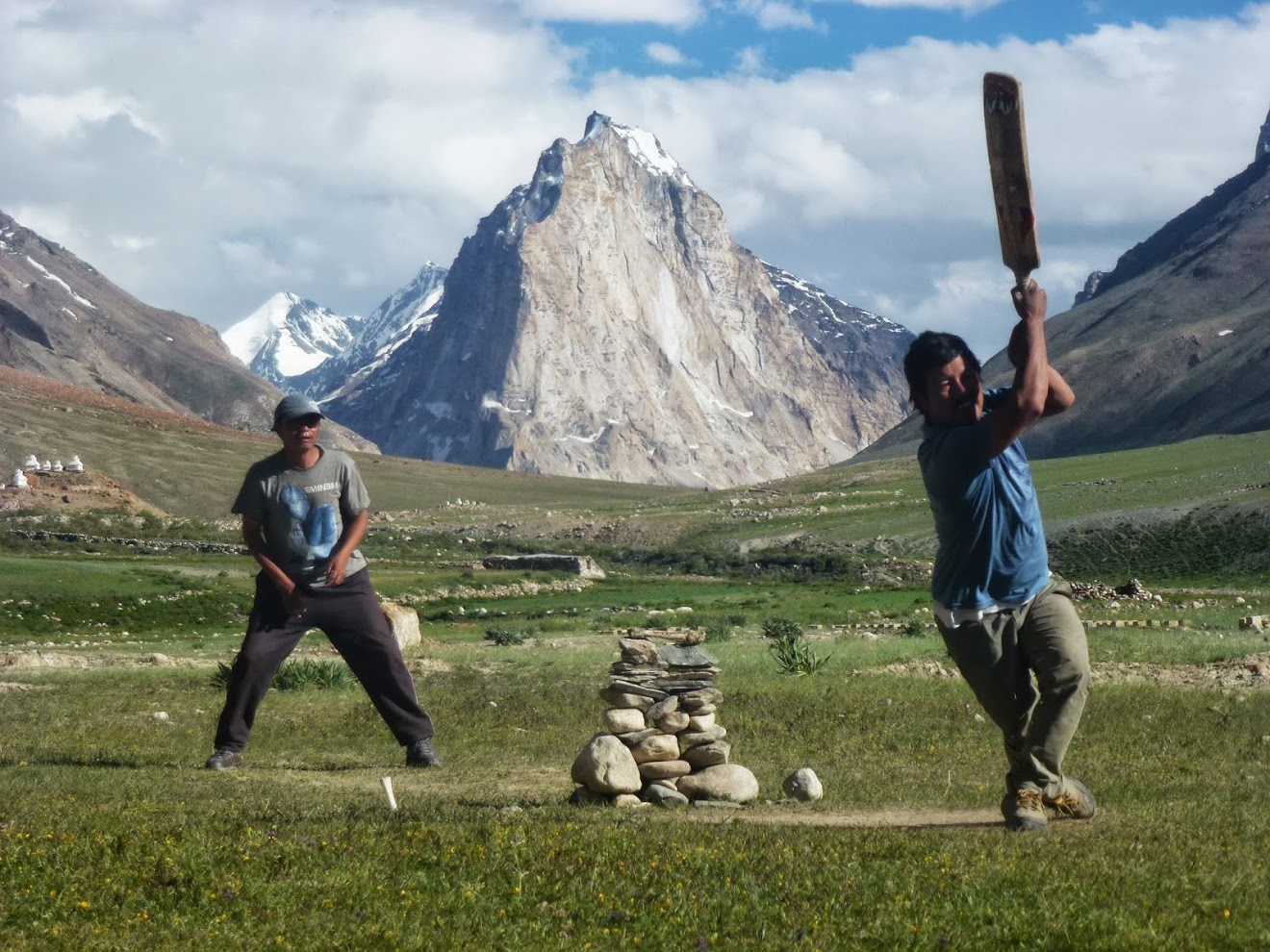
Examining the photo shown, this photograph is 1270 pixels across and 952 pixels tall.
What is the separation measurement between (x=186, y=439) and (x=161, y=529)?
48200 mm

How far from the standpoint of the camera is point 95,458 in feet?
333

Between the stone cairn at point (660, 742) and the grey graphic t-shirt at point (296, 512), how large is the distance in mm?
2435

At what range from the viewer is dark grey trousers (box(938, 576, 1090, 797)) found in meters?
8.46

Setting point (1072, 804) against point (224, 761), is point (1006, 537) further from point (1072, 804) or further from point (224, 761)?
point (224, 761)

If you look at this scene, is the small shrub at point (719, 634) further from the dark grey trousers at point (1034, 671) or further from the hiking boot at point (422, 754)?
the dark grey trousers at point (1034, 671)

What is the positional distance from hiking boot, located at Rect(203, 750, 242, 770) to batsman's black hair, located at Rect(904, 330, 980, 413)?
20.5 feet

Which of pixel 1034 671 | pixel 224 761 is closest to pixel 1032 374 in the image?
pixel 1034 671

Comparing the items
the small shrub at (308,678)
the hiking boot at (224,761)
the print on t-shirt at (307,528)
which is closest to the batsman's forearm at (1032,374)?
the print on t-shirt at (307,528)

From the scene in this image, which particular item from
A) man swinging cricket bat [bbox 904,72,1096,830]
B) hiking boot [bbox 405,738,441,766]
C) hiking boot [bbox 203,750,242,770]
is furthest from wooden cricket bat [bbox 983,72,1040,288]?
hiking boot [bbox 203,750,242,770]

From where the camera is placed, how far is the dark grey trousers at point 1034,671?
27.8 feet

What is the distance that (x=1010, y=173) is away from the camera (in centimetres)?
837

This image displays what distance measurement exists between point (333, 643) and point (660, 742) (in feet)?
9.32

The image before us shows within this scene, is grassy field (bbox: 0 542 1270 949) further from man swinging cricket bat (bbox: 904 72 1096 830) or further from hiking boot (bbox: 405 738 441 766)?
man swinging cricket bat (bbox: 904 72 1096 830)

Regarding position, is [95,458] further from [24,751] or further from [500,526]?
[24,751]
